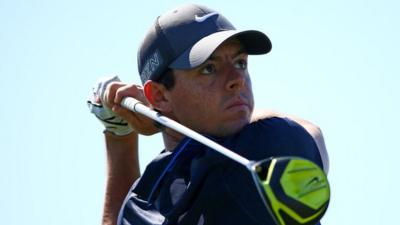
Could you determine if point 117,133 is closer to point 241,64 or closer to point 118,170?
point 118,170

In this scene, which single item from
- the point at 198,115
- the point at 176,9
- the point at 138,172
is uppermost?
the point at 176,9

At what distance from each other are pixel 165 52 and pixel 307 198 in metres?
2.42

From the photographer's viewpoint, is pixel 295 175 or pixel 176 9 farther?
pixel 176 9

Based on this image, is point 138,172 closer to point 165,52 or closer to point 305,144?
point 165,52

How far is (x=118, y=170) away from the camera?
10180mm

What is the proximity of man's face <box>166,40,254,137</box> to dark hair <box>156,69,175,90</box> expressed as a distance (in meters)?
0.08

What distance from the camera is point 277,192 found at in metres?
7.03

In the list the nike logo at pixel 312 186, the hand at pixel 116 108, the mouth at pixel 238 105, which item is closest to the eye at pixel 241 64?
the mouth at pixel 238 105

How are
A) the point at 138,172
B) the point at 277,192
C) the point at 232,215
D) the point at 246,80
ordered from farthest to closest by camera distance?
the point at 138,172, the point at 246,80, the point at 232,215, the point at 277,192

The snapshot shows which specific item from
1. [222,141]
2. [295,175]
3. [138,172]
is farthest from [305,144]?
[138,172]

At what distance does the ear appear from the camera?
9.34m

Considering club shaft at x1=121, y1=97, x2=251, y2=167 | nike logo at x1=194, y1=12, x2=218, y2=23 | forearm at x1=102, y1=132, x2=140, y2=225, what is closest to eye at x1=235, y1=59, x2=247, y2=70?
nike logo at x1=194, y1=12, x2=218, y2=23

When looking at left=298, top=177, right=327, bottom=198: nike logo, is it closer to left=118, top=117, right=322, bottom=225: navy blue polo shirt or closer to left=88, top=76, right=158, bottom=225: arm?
left=118, top=117, right=322, bottom=225: navy blue polo shirt

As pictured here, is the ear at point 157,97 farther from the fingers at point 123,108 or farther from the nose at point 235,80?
the nose at point 235,80
